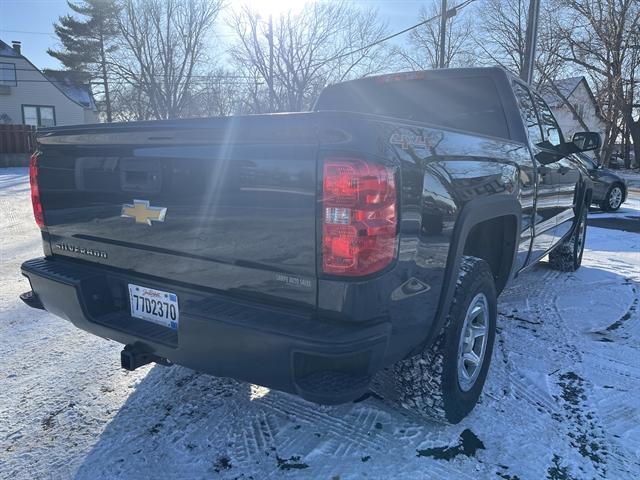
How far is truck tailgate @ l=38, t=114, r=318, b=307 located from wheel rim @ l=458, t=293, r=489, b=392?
108 centimetres

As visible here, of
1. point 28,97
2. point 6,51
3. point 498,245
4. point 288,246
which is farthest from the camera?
point 28,97

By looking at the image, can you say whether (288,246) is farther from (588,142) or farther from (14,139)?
(14,139)

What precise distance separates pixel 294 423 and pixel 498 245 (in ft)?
5.63

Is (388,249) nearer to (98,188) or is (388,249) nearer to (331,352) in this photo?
(331,352)

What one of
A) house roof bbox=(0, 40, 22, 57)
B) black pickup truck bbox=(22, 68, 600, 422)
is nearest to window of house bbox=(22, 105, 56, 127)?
house roof bbox=(0, 40, 22, 57)

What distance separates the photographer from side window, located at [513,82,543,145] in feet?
11.6

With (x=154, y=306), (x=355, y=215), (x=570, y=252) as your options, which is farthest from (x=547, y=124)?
(x=154, y=306)

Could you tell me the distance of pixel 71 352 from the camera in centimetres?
332

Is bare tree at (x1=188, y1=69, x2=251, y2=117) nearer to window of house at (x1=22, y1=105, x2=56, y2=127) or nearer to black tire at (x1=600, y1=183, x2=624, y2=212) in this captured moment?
window of house at (x1=22, y1=105, x2=56, y2=127)

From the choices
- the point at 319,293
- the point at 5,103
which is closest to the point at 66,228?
the point at 319,293

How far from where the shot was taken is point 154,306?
2258mm

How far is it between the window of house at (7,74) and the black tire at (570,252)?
34950 mm

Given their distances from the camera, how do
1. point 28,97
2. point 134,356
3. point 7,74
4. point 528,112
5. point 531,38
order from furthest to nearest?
point 28,97 → point 7,74 → point 531,38 → point 528,112 → point 134,356

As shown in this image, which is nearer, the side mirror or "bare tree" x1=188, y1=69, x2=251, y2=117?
the side mirror
